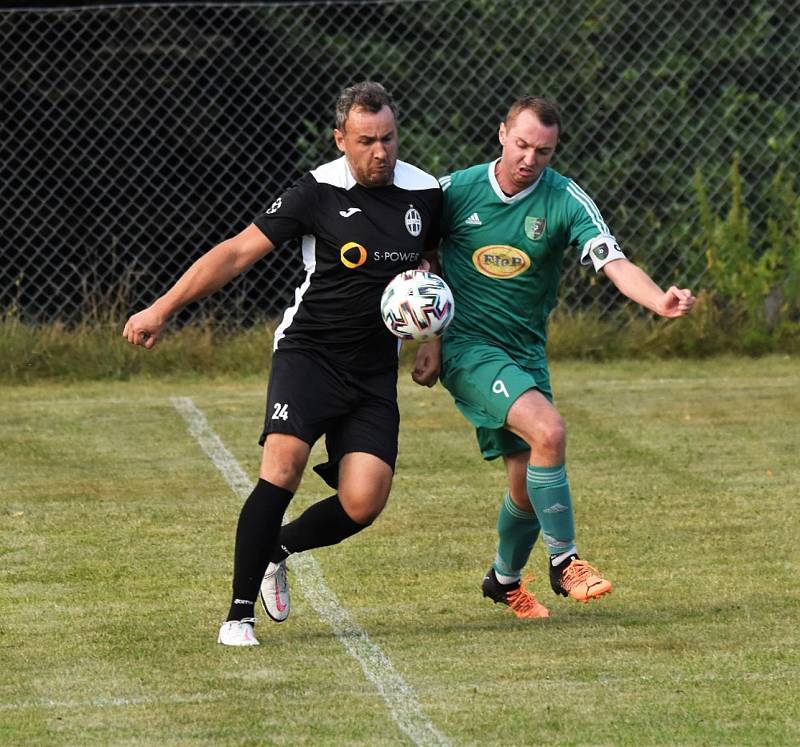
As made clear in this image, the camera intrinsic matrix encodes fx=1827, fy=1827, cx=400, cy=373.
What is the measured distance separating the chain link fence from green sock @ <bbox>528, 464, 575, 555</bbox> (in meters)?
7.27

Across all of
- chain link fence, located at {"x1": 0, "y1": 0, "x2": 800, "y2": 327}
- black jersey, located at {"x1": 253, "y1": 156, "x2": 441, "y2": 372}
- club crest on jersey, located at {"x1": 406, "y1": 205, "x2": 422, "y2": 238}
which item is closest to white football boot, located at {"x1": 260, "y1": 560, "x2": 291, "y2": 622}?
black jersey, located at {"x1": 253, "y1": 156, "x2": 441, "y2": 372}

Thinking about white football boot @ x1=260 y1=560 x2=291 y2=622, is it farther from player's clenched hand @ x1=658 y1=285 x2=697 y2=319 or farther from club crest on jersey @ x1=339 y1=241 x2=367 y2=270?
A: player's clenched hand @ x1=658 y1=285 x2=697 y2=319

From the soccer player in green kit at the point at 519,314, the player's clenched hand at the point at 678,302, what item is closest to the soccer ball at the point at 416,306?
the soccer player in green kit at the point at 519,314

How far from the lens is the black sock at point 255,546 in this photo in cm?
619

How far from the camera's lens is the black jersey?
6297 mm

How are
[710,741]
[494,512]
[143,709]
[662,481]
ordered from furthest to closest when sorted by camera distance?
[662,481]
[494,512]
[143,709]
[710,741]

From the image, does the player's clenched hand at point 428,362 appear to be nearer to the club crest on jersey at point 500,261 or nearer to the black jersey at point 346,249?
the black jersey at point 346,249

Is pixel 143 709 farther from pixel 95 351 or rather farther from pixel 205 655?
pixel 95 351

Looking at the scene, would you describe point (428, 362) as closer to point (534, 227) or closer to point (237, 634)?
point (534, 227)

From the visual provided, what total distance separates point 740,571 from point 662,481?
2011 millimetres

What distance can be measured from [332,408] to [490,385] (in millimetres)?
575

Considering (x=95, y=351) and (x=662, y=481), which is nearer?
(x=662, y=481)

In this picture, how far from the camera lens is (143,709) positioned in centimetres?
538

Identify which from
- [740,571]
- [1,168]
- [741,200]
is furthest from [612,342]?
[740,571]
